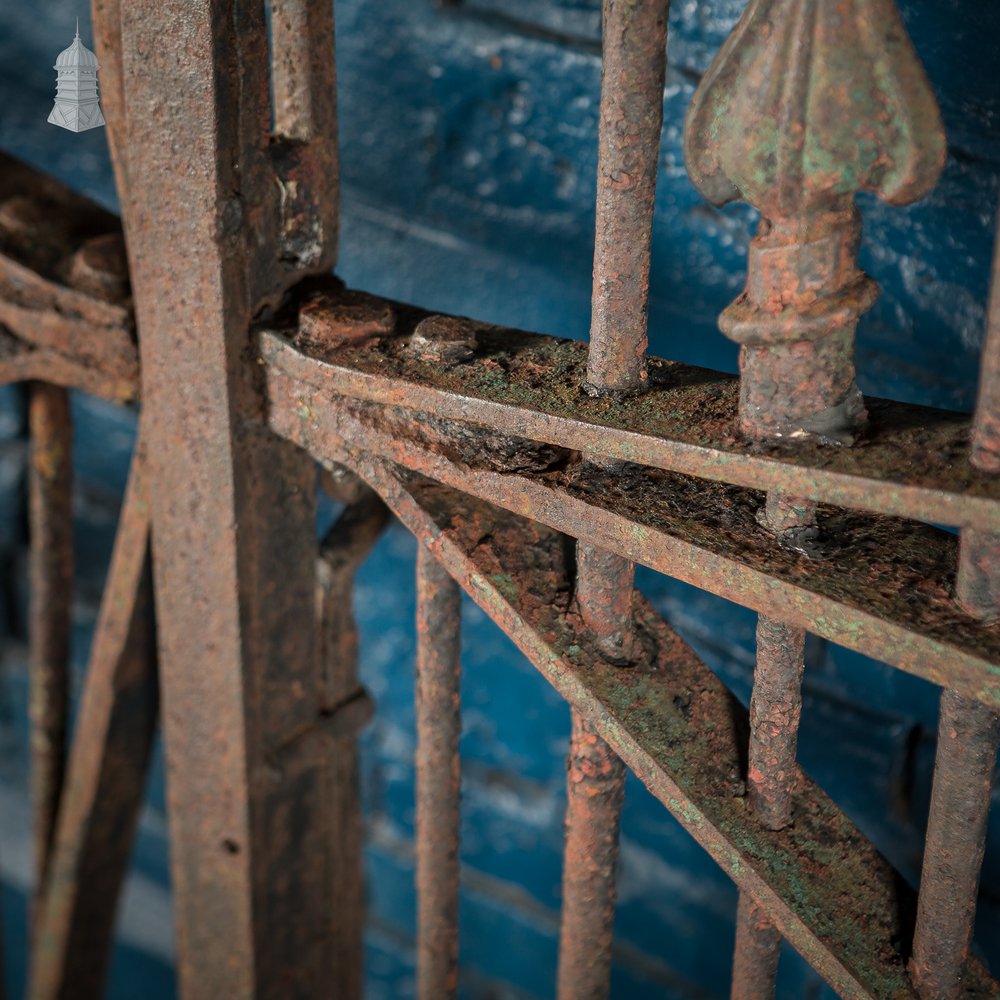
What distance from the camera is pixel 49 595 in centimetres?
127

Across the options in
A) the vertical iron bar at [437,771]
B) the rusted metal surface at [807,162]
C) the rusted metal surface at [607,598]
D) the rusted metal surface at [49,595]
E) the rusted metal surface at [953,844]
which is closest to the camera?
the rusted metal surface at [807,162]

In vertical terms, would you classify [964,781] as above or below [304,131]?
below

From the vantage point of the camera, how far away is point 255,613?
0.95 m

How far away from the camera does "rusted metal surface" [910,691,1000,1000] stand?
2.22 feet

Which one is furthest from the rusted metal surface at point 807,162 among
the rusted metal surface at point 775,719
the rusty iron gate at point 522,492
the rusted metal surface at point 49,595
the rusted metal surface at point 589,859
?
the rusted metal surface at point 49,595

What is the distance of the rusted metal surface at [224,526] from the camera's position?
81 cm

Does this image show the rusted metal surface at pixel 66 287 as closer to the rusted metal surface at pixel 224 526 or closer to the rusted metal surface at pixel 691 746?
the rusted metal surface at pixel 224 526

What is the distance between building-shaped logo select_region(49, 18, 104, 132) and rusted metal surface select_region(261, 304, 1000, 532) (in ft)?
0.65

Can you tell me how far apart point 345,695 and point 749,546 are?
1.60 feet

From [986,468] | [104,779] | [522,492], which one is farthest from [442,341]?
[104,779]

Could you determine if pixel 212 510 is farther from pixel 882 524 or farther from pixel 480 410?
pixel 882 524

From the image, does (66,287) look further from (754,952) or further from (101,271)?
(754,952)

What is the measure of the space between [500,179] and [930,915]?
2.41 feet

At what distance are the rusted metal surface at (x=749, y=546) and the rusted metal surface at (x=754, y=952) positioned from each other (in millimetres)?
233
